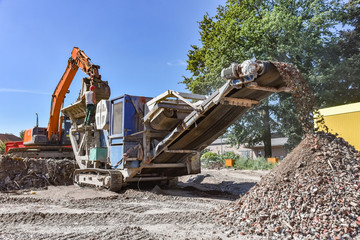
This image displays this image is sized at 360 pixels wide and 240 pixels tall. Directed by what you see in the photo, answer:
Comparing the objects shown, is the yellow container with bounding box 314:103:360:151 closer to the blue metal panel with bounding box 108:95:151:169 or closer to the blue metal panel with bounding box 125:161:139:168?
the blue metal panel with bounding box 108:95:151:169

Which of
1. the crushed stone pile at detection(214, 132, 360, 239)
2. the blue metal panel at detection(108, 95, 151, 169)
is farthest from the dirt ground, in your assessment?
the blue metal panel at detection(108, 95, 151, 169)

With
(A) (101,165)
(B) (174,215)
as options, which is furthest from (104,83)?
(B) (174,215)

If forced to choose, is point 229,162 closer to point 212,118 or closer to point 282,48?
point 282,48

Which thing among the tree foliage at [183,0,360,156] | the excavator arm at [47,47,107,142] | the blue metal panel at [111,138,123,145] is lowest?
the blue metal panel at [111,138,123,145]

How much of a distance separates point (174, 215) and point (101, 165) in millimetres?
5386

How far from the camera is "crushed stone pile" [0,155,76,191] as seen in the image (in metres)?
11.5

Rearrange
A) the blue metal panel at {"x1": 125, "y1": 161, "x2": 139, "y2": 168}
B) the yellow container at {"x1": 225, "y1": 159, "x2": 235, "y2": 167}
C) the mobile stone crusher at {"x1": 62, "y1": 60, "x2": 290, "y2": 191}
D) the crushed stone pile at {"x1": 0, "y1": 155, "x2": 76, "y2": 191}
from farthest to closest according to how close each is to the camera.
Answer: the yellow container at {"x1": 225, "y1": 159, "x2": 235, "y2": 167}, the crushed stone pile at {"x1": 0, "y1": 155, "x2": 76, "y2": 191}, the blue metal panel at {"x1": 125, "y1": 161, "x2": 139, "y2": 168}, the mobile stone crusher at {"x1": 62, "y1": 60, "x2": 290, "y2": 191}

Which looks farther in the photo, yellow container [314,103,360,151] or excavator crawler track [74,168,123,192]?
yellow container [314,103,360,151]

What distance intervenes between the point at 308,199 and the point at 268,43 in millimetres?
20796

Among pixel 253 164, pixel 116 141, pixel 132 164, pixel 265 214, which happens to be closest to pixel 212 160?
pixel 253 164

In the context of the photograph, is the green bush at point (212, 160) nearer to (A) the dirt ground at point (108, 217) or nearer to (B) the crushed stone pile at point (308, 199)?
(A) the dirt ground at point (108, 217)

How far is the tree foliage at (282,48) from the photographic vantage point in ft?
70.0

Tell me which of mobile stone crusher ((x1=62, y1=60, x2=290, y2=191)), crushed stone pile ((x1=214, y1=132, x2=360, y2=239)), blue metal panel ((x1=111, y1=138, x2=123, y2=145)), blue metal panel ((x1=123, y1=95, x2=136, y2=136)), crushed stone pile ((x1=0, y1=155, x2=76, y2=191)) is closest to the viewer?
crushed stone pile ((x1=214, y1=132, x2=360, y2=239))

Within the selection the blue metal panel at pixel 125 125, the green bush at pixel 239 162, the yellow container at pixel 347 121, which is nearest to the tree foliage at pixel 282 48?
the green bush at pixel 239 162
